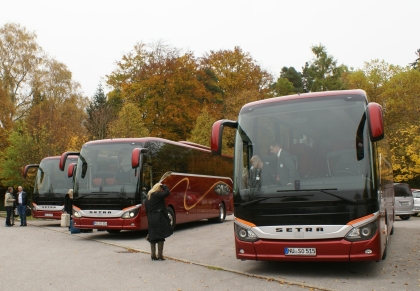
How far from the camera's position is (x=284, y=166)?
9984 mm

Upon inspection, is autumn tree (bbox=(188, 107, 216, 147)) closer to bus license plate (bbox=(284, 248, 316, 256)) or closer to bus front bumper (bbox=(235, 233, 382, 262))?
bus front bumper (bbox=(235, 233, 382, 262))

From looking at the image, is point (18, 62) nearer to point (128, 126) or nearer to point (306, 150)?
point (128, 126)

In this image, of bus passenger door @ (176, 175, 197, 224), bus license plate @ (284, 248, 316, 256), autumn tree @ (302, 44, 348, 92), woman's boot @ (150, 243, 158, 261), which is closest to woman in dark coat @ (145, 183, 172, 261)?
woman's boot @ (150, 243, 158, 261)

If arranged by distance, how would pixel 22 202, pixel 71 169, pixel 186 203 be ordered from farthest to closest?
pixel 22 202 → pixel 71 169 → pixel 186 203

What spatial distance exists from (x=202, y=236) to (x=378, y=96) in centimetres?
3497

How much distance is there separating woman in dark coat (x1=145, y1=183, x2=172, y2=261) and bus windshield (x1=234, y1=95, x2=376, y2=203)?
9.45 feet

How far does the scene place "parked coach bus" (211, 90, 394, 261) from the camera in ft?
30.6

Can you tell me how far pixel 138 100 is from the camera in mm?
53250

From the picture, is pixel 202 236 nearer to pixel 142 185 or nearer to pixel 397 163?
pixel 142 185

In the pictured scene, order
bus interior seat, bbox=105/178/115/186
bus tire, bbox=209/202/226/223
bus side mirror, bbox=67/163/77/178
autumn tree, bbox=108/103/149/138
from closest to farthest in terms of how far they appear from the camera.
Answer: bus interior seat, bbox=105/178/115/186 < bus side mirror, bbox=67/163/77/178 < bus tire, bbox=209/202/226/223 < autumn tree, bbox=108/103/149/138

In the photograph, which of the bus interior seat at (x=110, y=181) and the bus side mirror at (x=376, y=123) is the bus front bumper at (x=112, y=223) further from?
the bus side mirror at (x=376, y=123)

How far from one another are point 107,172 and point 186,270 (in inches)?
289

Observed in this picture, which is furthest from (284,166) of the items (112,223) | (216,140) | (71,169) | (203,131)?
(203,131)

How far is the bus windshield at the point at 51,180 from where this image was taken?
26.2 m
